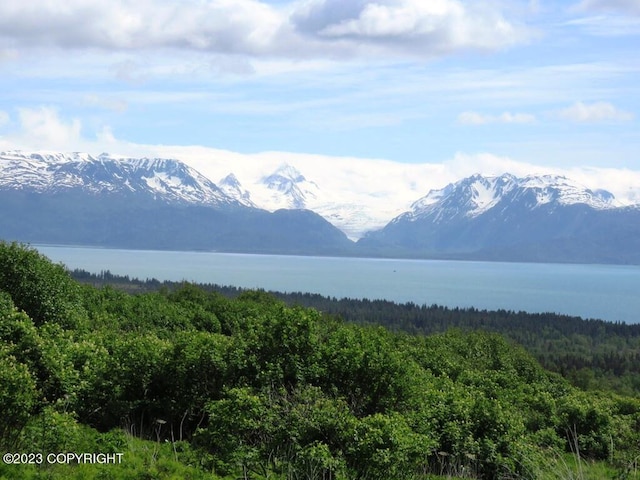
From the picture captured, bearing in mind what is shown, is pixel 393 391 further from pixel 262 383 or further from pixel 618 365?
pixel 618 365

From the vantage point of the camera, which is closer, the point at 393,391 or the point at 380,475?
the point at 380,475

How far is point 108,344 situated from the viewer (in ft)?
118

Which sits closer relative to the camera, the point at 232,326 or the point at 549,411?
the point at 549,411

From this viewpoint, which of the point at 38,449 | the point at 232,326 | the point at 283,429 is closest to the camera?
the point at 38,449

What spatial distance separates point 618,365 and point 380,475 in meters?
134

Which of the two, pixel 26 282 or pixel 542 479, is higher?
pixel 26 282

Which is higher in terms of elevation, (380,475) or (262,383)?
(262,383)

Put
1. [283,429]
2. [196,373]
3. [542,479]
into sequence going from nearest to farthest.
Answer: [542,479]
[283,429]
[196,373]

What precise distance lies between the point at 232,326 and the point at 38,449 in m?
50.2

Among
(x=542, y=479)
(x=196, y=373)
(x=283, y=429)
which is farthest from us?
(x=196, y=373)

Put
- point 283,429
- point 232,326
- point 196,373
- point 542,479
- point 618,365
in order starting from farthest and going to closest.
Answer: point 618,365, point 232,326, point 196,373, point 283,429, point 542,479

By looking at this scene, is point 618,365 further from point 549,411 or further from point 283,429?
point 283,429

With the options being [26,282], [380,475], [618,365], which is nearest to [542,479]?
[380,475]

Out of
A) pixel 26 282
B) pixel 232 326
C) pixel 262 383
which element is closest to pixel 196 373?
pixel 262 383
